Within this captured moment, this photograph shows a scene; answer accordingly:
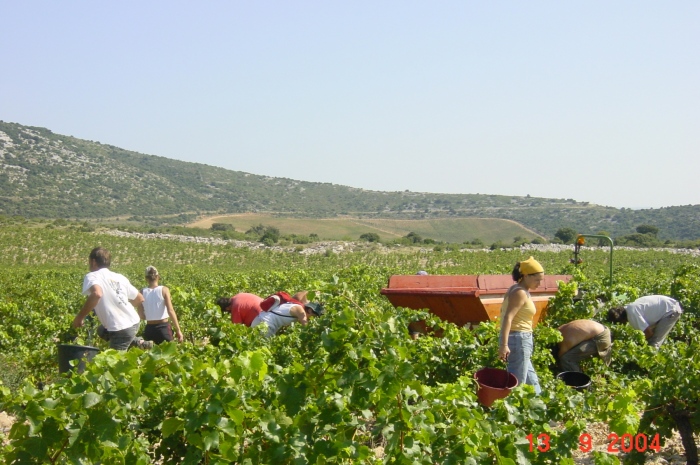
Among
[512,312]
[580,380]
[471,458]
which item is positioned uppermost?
[512,312]

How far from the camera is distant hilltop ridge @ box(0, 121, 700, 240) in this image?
78.4 m

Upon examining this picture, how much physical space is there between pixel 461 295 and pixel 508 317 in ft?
7.23

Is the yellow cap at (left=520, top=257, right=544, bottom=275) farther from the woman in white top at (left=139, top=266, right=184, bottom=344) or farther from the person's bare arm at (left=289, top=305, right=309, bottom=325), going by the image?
the woman in white top at (left=139, top=266, right=184, bottom=344)

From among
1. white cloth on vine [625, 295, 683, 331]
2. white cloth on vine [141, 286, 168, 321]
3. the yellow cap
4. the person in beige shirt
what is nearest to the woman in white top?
white cloth on vine [141, 286, 168, 321]

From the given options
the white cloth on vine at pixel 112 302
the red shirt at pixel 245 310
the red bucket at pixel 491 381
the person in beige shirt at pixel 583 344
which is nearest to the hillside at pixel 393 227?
the red shirt at pixel 245 310

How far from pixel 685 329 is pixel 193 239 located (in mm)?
43234

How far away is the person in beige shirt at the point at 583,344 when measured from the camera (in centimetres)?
675

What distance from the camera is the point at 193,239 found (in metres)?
48.3

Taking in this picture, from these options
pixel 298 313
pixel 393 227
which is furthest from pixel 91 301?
pixel 393 227

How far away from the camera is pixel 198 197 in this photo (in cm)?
9619

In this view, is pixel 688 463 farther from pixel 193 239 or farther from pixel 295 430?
pixel 193 239

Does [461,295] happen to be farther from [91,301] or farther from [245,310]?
[91,301]

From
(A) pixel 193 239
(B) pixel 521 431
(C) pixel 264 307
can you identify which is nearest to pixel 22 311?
(C) pixel 264 307

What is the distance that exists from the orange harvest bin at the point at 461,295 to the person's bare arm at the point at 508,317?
1970 millimetres
